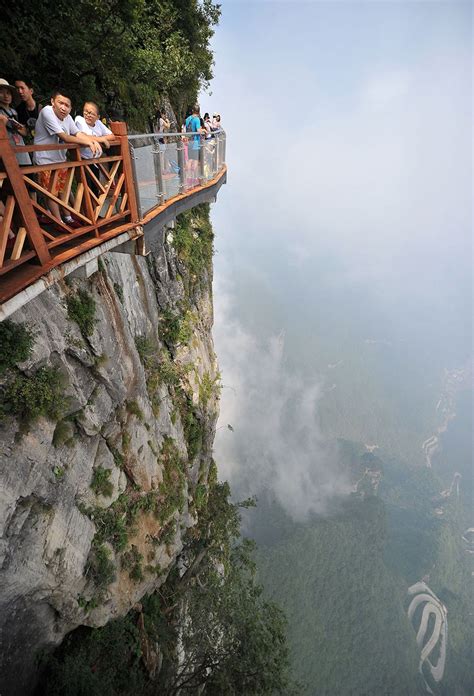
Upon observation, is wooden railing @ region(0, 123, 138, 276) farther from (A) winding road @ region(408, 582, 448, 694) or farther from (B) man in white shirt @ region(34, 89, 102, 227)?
(A) winding road @ region(408, 582, 448, 694)

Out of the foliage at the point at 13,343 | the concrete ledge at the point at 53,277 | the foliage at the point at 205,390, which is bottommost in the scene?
the foliage at the point at 205,390

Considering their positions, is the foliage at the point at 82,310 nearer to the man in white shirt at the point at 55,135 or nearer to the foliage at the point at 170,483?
the man in white shirt at the point at 55,135

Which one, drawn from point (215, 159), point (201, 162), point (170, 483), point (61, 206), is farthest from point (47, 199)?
point (170, 483)

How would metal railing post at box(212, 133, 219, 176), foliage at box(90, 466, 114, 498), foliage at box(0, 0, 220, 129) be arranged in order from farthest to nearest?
1. metal railing post at box(212, 133, 219, 176)
2. foliage at box(90, 466, 114, 498)
3. foliage at box(0, 0, 220, 129)

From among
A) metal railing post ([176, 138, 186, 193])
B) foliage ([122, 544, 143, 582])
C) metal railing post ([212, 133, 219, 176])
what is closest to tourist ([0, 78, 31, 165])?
metal railing post ([176, 138, 186, 193])

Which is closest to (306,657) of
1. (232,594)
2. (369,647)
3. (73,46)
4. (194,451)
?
(369,647)

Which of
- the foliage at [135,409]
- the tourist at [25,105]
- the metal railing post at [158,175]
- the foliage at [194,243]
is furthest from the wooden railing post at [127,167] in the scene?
the foliage at [194,243]

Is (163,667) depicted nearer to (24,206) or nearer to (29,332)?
(29,332)
